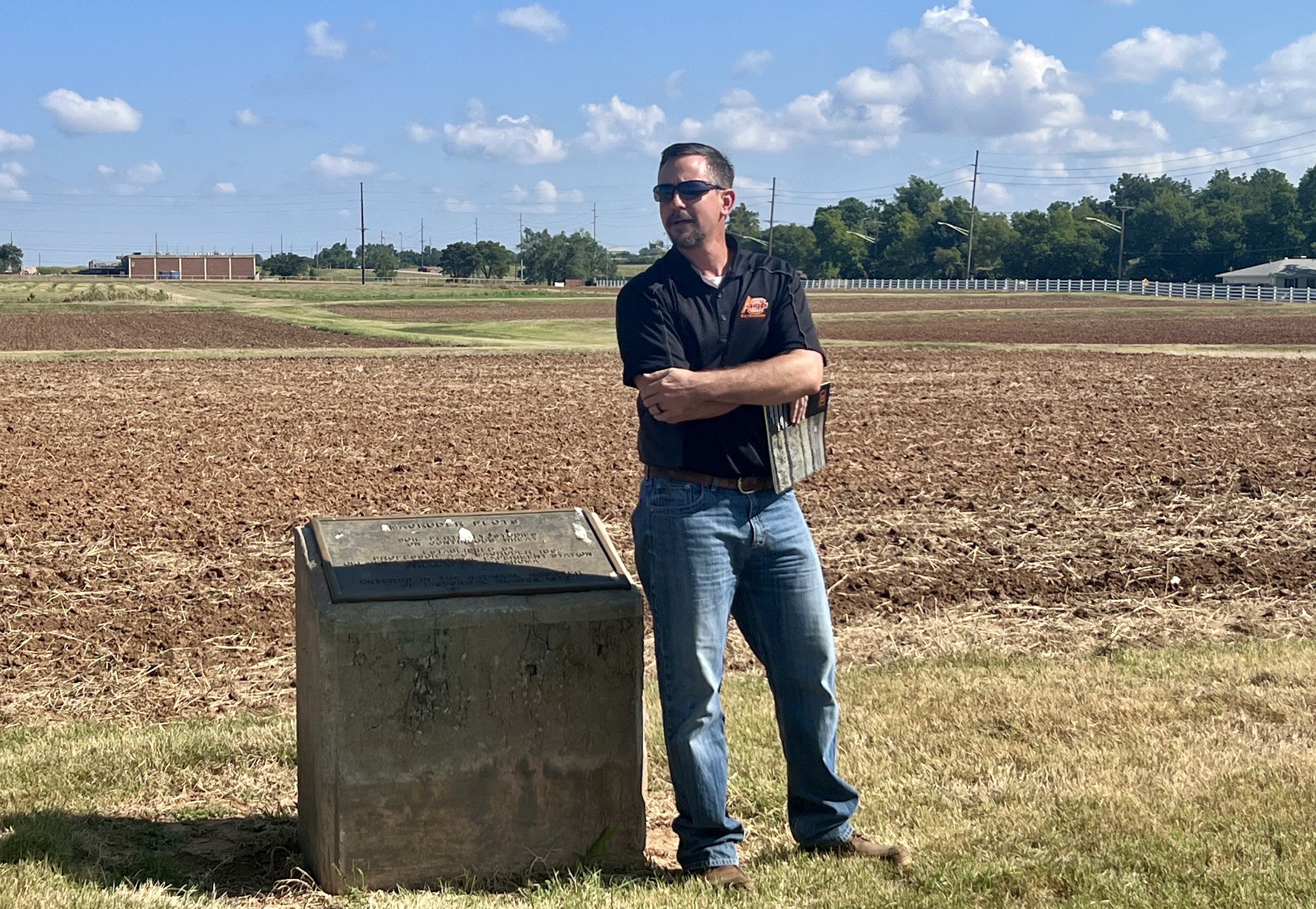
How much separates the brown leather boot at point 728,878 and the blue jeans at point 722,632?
3 cm

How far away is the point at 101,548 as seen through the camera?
9781mm

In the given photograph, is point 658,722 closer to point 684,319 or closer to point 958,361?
point 684,319

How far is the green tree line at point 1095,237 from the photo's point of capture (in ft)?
368

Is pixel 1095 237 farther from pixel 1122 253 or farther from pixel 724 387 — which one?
pixel 724 387

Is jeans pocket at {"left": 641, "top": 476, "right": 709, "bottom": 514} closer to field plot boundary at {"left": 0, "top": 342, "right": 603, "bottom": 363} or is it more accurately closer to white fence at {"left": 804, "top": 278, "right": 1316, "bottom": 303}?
field plot boundary at {"left": 0, "top": 342, "right": 603, "bottom": 363}

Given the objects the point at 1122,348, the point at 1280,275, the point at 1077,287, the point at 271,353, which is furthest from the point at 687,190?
the point at 1280,275

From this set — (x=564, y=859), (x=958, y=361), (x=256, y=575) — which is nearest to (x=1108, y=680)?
(x=564, y=859)

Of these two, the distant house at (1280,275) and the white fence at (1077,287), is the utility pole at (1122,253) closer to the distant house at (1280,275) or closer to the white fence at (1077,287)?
the white fence at (1077,287)

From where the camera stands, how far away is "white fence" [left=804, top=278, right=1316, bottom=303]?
79312 millimetres

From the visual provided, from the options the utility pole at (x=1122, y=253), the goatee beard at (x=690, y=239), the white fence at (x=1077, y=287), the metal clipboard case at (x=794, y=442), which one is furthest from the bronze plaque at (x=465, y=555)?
the utility pole at (x=1122, y=253)

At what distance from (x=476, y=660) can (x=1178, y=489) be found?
32.1ft

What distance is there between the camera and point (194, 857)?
4.69 metres

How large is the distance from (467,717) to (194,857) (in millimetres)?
1231

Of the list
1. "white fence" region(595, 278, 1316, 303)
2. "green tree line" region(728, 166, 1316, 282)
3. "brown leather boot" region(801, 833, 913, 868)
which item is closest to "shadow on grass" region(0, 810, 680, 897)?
"brown leather boot" region(801, 833, 913, 868)
